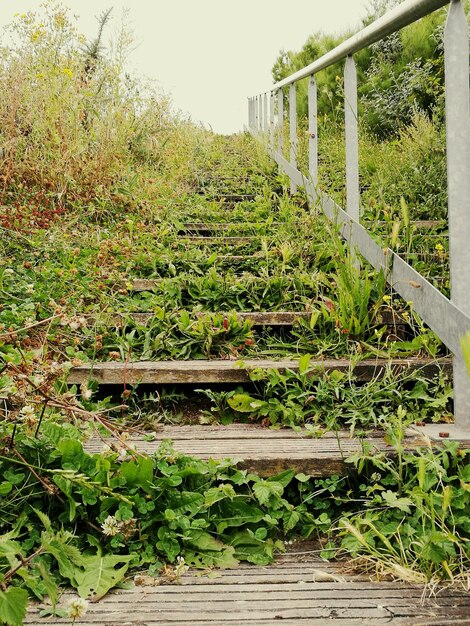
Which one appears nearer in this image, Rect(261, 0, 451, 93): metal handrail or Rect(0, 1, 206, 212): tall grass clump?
Rect(261, 0, 451, 93): metal handrail

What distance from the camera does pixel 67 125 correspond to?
213 inches

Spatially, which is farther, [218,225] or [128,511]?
[218,225]

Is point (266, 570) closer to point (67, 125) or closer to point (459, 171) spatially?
point (459, 171)

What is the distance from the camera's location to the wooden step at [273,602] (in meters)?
1.56

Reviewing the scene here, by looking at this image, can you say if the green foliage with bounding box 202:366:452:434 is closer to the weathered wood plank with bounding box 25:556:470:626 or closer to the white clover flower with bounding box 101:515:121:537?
the weathered wood plank with bounding box 25:556:470:626

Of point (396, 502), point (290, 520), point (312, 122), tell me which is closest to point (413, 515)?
point (396, 502)

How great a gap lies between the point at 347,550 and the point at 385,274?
1.52 meters

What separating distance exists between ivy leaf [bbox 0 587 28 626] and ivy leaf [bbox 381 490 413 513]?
104 centimetres

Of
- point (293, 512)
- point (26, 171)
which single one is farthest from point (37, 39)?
point (293, 512)

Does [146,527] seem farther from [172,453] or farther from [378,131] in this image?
[378,131]

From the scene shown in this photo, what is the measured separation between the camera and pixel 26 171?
16.8ft

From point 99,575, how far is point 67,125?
4.46 meters

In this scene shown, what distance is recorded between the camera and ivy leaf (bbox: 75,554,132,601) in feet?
5.49

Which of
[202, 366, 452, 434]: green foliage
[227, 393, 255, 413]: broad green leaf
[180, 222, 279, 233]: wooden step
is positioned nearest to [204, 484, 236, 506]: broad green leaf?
[202, 366, 452, 434]: green foliage
